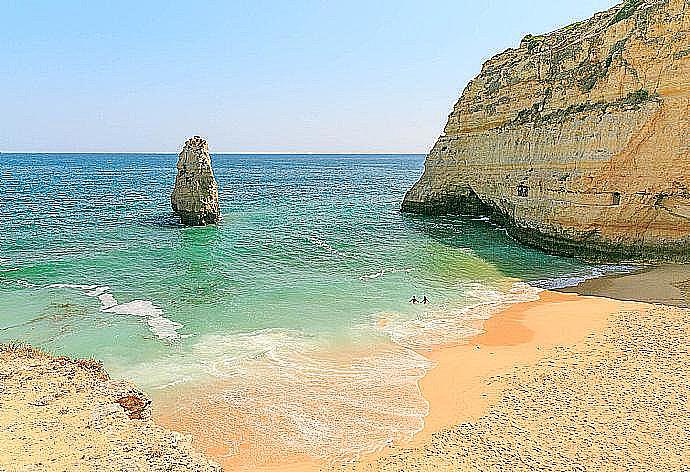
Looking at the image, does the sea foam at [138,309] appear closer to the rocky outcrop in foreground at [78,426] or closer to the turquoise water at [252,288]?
the turquoise water at [252,288]

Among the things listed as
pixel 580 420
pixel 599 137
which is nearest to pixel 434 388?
pixel 580 420

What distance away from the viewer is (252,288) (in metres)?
19.2

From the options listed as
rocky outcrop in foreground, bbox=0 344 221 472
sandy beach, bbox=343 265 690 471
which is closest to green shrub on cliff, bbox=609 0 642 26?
sandy beach, bbox=343 265 690 471

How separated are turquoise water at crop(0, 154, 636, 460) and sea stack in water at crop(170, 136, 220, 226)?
150cm

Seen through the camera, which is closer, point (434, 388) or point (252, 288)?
point (434, 388)

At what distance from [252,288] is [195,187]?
1500cm

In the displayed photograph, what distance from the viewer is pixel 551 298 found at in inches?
706

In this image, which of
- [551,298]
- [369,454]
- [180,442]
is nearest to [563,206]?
[551,298]

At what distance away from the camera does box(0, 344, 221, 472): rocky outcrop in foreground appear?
8141 mm

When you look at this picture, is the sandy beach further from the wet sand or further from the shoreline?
the wet sand

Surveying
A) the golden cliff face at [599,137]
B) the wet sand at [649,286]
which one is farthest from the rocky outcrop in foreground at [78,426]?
the golden cliff face at [599,137]

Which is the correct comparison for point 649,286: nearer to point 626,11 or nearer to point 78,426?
point 626,11

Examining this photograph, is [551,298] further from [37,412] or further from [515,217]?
[37,412]

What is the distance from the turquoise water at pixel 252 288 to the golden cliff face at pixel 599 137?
2066mm
